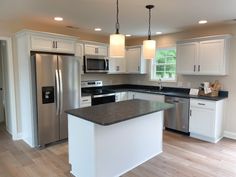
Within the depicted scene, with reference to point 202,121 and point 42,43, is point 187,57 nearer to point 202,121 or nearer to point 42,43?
point 202,121

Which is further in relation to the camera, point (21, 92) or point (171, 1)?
point (21, 92)

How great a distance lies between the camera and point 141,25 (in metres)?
4.10

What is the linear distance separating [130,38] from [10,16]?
11.8 ft

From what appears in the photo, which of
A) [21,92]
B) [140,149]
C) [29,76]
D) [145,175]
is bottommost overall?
[145,175]

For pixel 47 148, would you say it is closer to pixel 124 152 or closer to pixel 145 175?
pixel 124 152

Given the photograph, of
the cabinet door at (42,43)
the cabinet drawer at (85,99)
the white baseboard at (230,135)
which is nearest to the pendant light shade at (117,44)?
the cabinet door at (42,43)

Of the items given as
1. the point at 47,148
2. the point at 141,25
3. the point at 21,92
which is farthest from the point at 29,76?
the point at 141,25

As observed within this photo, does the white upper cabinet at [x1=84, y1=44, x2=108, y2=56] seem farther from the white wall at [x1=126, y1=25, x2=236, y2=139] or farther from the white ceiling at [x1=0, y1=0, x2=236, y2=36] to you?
the white wall at [x1=126, y1=25, x2=236, y2=139]

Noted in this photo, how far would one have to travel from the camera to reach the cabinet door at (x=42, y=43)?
3461 mm

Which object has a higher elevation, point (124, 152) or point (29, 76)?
point (29, 76)

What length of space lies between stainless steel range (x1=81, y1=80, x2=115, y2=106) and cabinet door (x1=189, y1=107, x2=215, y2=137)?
2.09m

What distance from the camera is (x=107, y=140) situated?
95.3 inches

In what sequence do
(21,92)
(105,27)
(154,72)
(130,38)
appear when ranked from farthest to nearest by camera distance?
1. (130,38)
2. (154,72)
3. (105,27)
4. (21,92)

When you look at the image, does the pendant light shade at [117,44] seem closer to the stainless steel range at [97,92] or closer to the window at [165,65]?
the stainless steel range at [97,92]
